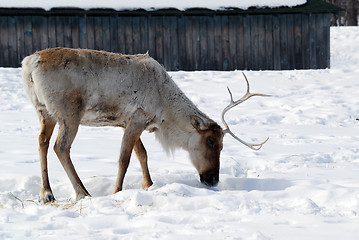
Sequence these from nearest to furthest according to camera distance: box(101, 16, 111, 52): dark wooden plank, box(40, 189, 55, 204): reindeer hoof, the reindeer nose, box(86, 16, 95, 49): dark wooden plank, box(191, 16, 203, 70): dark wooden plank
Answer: box(40, 189, 55, 204): reindeer hoof → the reindeer nose → box(86, 16, 95, 49): dark wooden plank → box(101, 16, 111, 52): dark wooden plank → box(191, 16, 203, 70): dark wooden plank

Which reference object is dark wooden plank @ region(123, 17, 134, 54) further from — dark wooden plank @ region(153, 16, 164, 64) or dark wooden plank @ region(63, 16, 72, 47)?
Result: dark wooden plank @ region(63, 16, 72, 47)

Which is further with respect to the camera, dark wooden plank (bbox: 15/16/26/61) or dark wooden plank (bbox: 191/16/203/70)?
dark wooden plank (bbox: 191/16/203/70)

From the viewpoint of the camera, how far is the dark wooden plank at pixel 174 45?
744 inches

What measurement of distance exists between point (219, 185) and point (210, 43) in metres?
13.4

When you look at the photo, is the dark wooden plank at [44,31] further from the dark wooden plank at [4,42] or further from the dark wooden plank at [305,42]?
the dark wooden plank at [305,42]

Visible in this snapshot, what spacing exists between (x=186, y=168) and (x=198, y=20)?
1242 centimetres

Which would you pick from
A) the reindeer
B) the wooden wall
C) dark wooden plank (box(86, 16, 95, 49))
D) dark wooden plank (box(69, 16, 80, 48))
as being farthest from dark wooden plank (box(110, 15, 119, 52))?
the reindeer

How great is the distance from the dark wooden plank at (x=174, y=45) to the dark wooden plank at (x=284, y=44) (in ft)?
11.3

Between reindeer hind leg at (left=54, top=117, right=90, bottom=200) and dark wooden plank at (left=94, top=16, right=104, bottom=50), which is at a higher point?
dark wooden plank at (left=94, top=16, right=104, bottom=50)

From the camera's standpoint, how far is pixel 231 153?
8.18 m

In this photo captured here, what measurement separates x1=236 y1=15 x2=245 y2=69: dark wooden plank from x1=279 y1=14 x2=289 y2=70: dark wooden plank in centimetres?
130

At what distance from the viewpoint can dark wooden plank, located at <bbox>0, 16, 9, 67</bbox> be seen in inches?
716

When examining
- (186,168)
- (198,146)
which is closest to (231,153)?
(186,168)

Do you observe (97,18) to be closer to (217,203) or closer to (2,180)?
(2,180)
